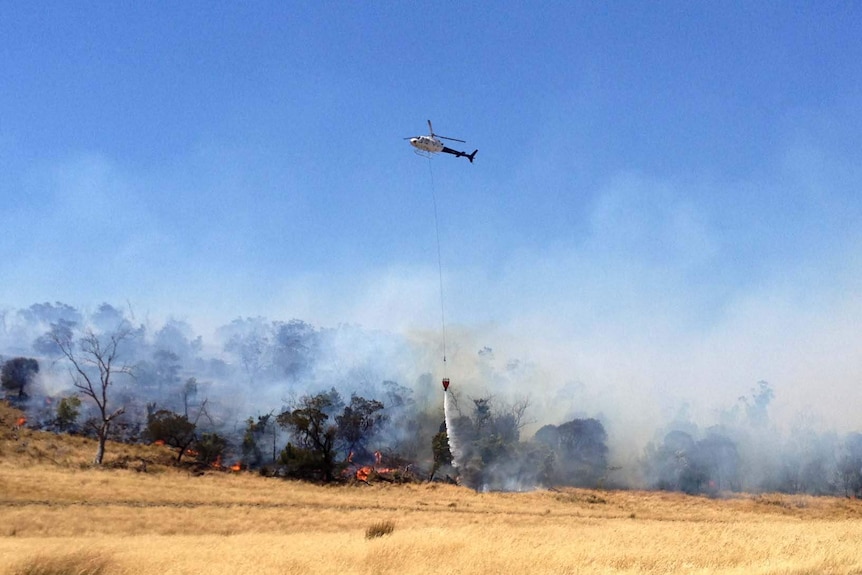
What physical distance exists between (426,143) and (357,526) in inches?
1027

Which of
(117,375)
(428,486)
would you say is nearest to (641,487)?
(428,486)

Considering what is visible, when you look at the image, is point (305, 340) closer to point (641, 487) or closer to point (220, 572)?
point (641, 487)

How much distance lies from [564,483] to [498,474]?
9.54 metres

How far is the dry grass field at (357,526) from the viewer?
17.5 meters

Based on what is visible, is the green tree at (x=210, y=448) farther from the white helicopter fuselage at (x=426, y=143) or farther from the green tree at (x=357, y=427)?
the white helicopter fuselage at (x=426, y=143)

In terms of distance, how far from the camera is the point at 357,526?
117 feet

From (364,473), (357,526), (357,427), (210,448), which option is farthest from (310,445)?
(357,526)

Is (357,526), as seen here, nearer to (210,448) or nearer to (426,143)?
(426,143)

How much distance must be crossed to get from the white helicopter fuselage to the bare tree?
122 feet

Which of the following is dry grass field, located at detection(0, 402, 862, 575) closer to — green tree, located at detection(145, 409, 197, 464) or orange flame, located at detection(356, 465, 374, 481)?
green tree, located at detection(145, 409, 197, 464)

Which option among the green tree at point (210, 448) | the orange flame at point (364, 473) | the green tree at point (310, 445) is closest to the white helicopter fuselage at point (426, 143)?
the green tree at point (310, 445)

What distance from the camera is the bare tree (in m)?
60.7

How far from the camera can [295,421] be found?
68.5 meters

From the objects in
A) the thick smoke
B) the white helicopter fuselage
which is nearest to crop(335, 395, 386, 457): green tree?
the thick smoke
